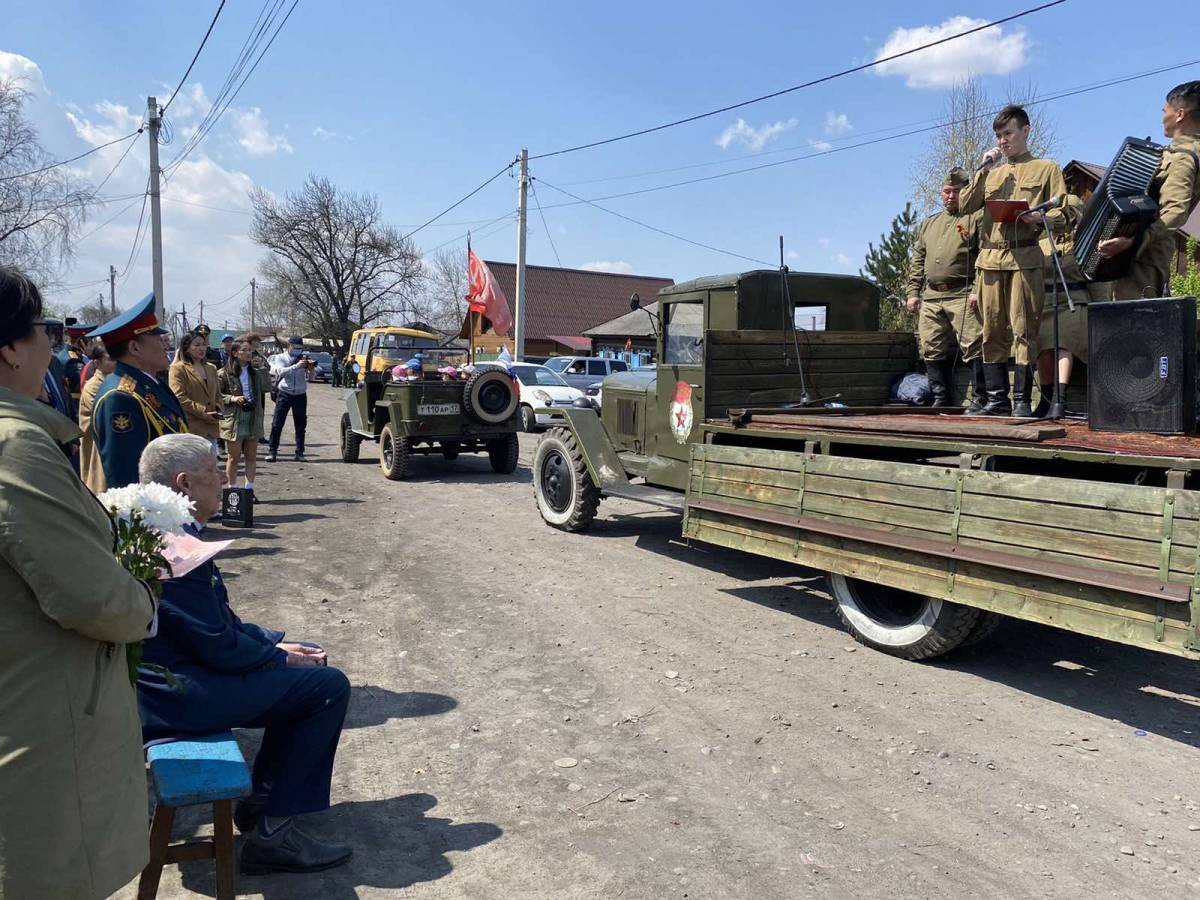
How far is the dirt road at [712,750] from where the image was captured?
2.79m

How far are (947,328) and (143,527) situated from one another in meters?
6.16

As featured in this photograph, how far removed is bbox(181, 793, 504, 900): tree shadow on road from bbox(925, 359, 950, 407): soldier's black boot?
5.35m

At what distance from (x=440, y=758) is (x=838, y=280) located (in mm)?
5398

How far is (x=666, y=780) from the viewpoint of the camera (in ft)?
11.2

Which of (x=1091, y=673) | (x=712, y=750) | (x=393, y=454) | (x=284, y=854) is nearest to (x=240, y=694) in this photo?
(x=284, y=854)

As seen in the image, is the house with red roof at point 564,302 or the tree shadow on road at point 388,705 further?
the house with red roof at point 564,302

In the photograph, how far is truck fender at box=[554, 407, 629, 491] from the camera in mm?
7684

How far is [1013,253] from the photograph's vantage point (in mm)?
5793

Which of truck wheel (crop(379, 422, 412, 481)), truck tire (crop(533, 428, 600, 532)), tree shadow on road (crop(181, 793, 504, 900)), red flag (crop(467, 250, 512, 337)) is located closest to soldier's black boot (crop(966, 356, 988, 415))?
truck tire (crop(533, 428, 600, 532))

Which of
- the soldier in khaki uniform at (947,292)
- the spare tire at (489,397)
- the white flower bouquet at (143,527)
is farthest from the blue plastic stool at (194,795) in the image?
the spare tire at (489,397)

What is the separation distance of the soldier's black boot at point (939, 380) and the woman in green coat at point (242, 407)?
6.10 metres

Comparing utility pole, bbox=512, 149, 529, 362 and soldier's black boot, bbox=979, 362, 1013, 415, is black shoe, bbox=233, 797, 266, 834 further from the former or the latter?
utility pole, bbox=512, 149, 529, 362

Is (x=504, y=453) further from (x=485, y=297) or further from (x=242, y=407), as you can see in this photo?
(x=485, y=297)

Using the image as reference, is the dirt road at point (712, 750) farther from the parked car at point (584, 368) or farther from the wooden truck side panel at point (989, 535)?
the parked car at point (584, 368)
